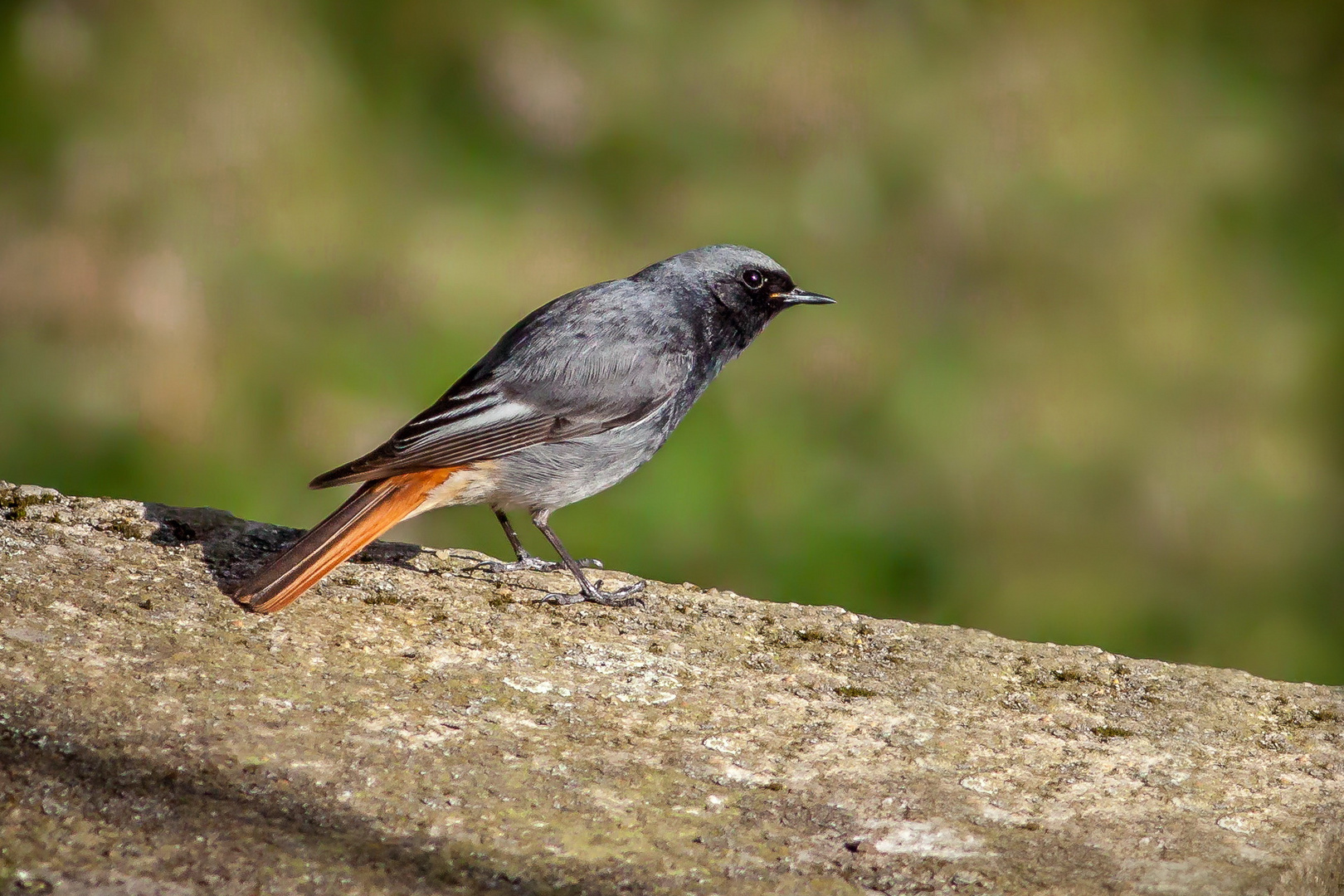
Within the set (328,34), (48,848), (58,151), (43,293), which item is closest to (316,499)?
(43,293)

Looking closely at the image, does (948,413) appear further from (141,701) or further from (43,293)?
(141,701)

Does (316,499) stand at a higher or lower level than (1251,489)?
lower

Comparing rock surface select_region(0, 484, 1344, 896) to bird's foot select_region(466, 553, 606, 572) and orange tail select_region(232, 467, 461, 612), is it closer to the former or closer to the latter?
orange tail select_region(232, 467, 461, 612)

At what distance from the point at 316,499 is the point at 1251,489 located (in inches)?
153

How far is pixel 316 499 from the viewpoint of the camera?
550 cm

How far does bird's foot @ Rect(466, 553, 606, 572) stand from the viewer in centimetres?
387

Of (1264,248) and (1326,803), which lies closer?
(1326,803)

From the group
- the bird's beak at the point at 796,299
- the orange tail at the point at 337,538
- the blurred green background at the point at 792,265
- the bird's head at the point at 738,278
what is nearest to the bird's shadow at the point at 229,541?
the orange tail at the point at 337,538

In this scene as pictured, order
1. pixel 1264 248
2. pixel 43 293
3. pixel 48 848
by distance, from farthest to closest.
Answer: pixel 1264 248, pixel 43 293, pixel 48 848

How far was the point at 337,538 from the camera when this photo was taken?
3299mm

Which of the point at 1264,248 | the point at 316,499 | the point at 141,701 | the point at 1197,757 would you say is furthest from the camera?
the point at 1264,248

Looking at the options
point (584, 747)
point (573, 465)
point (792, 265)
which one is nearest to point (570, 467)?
point (573, 465)

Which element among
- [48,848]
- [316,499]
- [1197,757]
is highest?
[316,499]

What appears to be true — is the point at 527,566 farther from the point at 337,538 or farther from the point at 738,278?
the point at 738,278
